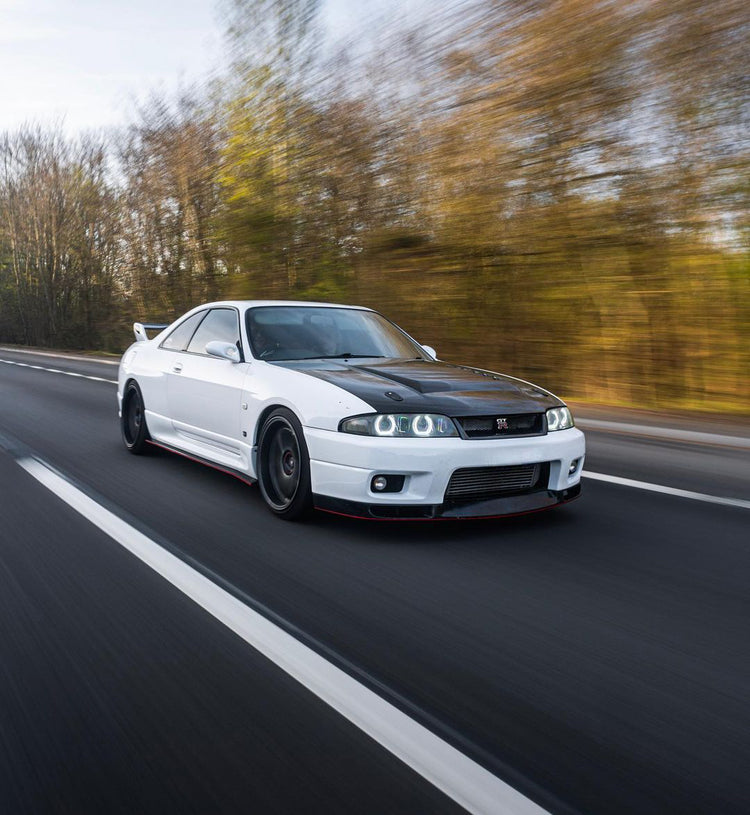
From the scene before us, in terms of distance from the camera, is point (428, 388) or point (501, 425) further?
point (428, 388)

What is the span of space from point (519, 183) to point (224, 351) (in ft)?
29.6

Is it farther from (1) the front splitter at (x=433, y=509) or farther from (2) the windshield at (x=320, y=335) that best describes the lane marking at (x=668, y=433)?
(1) the front splitter at (x=433, y=509)

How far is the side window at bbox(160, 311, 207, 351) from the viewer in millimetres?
6730

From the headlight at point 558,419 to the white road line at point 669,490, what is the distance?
1.29 m

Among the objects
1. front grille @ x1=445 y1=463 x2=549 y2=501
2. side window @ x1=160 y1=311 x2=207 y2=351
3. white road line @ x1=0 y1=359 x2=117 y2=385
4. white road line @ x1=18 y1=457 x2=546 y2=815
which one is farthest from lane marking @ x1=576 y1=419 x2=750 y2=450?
white road line @ x1=0 y1=359 x2=117 y2=385

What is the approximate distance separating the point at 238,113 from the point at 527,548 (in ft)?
59.3

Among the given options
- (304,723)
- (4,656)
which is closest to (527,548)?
(304,723)

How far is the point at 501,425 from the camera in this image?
4738 mm

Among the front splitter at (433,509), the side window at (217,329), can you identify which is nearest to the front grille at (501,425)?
the front splitter at (433,509)

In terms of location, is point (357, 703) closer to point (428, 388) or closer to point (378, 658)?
point (378, 658)

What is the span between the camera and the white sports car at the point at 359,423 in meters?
4.60

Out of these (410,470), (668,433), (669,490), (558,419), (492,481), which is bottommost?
(668,433)

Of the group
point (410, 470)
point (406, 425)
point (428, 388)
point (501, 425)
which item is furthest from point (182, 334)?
point (501, 425)

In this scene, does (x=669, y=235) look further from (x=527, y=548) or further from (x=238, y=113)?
(x=238, y=113)
